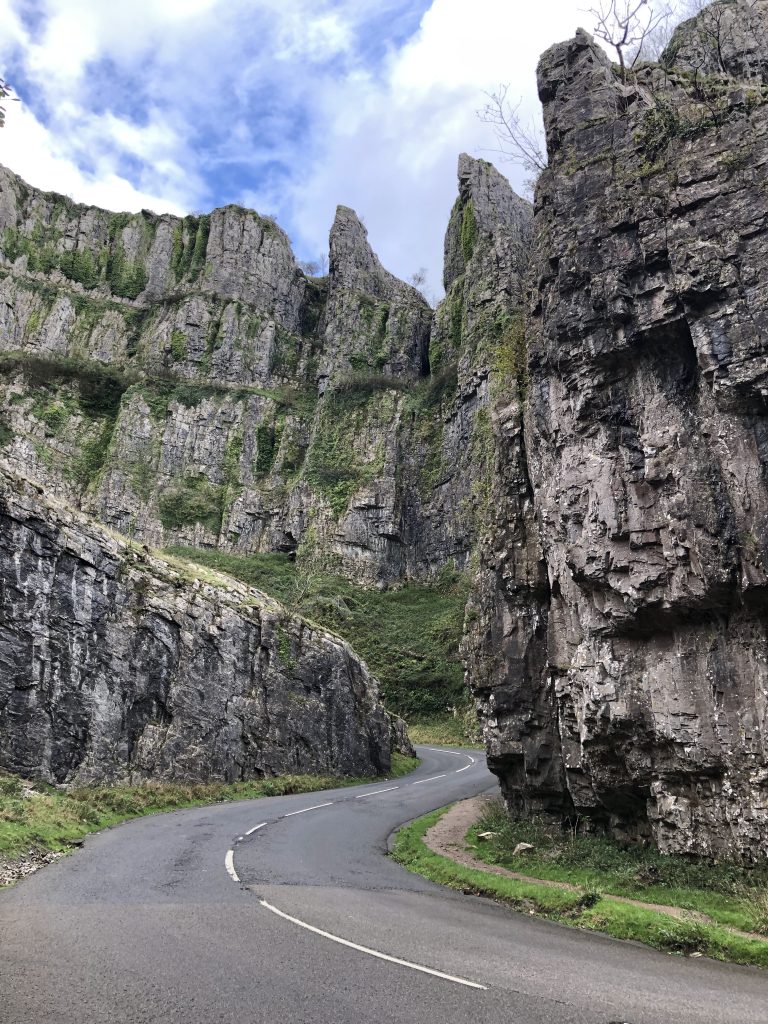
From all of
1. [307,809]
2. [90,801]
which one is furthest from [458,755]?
[90,801]

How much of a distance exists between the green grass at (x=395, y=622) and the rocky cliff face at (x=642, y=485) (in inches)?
1067

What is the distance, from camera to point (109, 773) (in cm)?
2109

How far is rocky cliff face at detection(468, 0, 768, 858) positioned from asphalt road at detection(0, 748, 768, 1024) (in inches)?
172

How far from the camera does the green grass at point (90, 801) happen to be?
45.1ft

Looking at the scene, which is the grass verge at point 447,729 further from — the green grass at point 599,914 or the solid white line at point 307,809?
the green grass at point 599,914

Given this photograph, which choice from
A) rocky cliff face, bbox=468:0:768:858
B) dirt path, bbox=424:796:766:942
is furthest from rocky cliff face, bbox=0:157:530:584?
rocky cliff face, bbox=468:0:768:858

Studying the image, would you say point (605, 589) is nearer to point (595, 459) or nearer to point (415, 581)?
point (595, 459)

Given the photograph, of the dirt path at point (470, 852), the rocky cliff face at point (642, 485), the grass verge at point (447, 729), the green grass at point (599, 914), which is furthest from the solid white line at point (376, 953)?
the grass verge at point (447, 729)

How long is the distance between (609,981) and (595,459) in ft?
33.6

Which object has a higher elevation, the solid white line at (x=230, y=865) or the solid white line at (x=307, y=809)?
the solid white line at (x=230, y=865)

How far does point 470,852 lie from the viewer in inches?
566

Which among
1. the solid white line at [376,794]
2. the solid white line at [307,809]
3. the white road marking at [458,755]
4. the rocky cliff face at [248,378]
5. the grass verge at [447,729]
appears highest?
the rocky cliff face at [248,378]

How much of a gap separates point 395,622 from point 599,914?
136 feet

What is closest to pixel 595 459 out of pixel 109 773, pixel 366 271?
pixel 109 773
